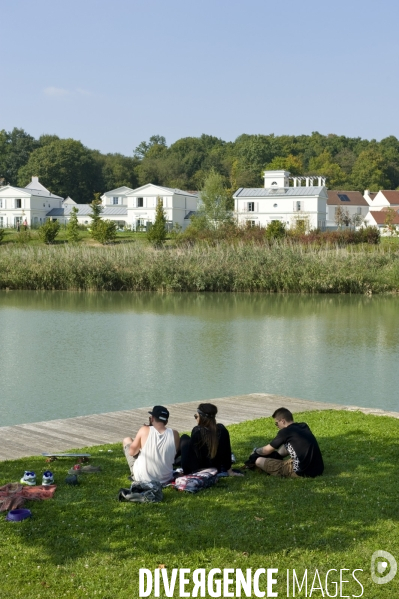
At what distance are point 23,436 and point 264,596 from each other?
552 cm

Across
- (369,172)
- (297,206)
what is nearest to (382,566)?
(297,206)

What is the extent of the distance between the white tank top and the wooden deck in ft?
7.82

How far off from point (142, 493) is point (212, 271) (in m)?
32.3

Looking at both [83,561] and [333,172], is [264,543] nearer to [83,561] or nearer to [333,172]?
[83,561]

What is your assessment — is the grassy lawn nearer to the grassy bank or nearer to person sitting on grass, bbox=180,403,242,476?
the grassy bank

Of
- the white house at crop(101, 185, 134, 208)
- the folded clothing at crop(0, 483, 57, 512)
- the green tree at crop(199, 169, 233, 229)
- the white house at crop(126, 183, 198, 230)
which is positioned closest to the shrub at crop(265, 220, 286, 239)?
the green tree at crop(199, 169, 233, 229)

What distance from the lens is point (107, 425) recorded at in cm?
1040

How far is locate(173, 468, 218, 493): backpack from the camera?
22.2 ft

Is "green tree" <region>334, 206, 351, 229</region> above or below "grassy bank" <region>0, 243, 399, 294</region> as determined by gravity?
above

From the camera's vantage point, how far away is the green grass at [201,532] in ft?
16.6

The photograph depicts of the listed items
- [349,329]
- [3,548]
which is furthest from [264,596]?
[349,329]

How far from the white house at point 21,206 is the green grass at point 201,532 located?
76943 millimetres

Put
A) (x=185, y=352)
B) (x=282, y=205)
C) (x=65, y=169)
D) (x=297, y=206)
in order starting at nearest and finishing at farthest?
1. (x=185, y=352)
2. (x=297, y=206)
3. (x=282, y=205)
4. (x=65, y=169)

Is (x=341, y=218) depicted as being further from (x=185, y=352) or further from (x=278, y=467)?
(x=278, y=467)
